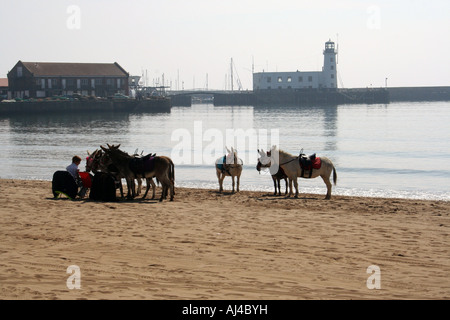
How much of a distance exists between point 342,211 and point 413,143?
3621 cm

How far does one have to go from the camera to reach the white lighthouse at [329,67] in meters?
154

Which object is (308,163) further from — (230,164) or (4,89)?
(4,89)

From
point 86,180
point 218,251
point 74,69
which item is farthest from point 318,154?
point 74,69

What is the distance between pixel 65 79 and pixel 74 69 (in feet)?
11.6

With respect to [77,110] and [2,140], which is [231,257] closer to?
[2,140]

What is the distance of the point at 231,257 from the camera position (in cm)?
975

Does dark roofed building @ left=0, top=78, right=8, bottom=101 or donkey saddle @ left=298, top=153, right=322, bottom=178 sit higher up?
dark roofed building @ left=0, top=78, right=8, bottom=101

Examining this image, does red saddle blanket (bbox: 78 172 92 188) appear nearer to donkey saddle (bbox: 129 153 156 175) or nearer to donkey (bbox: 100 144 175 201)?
donkey (bbox: 100 144 175 201)

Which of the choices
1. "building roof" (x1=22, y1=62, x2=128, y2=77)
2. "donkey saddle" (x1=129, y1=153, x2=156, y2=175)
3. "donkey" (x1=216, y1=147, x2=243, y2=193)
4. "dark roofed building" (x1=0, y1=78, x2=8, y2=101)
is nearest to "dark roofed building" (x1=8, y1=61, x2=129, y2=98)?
"building roof" (x1=22, y1=62, x2=128, y2=77)

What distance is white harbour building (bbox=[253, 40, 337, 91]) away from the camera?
16104cm

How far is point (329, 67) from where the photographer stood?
161625 mm

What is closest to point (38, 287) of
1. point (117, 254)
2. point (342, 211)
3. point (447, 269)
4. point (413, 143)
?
point (117, 254)

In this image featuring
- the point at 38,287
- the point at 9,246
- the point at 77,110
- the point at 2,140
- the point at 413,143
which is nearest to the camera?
the point at 38,287
